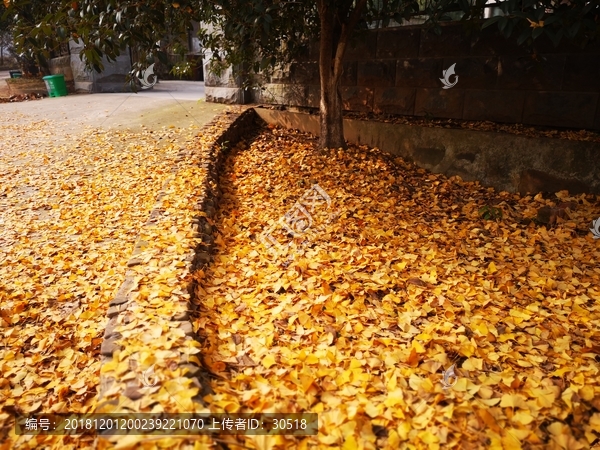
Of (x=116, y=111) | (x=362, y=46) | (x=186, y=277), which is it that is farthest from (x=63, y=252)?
(x=116, y=111)

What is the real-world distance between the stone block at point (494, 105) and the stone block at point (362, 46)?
1717 millimetres

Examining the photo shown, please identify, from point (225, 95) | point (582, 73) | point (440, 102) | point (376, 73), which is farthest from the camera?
point (225, 95)

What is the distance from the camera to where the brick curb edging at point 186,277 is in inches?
87.4

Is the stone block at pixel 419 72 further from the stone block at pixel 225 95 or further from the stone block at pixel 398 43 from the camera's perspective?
the stone block at pixel 225 95

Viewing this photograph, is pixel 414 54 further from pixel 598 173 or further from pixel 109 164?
pixel 109 164

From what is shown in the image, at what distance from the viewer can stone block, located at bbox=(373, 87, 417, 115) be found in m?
6.44

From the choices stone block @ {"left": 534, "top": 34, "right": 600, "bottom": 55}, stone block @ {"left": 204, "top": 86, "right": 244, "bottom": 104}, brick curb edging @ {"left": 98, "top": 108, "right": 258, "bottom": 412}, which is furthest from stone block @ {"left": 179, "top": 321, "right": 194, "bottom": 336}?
stone block @ {"left": 204, "top": 86, "right": 244, "bottom": 104}

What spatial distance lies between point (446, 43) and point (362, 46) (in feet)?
4.70

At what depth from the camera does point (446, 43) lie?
5840 mm

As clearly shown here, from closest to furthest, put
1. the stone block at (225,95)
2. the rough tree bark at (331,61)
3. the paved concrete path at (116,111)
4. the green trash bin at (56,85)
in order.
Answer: the rough tree bark at (331,61)
the paved concrete path at (116,111)
the stone block at (225,95)
the green trash bin at (56,85)

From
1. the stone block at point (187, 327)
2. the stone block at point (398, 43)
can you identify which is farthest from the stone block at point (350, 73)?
the stone block at point (187, 327)

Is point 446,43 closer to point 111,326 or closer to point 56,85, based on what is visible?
point 111,326

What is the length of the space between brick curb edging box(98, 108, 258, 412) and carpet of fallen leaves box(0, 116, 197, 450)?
27cm

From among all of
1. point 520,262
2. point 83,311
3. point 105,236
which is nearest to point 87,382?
point 83,311
